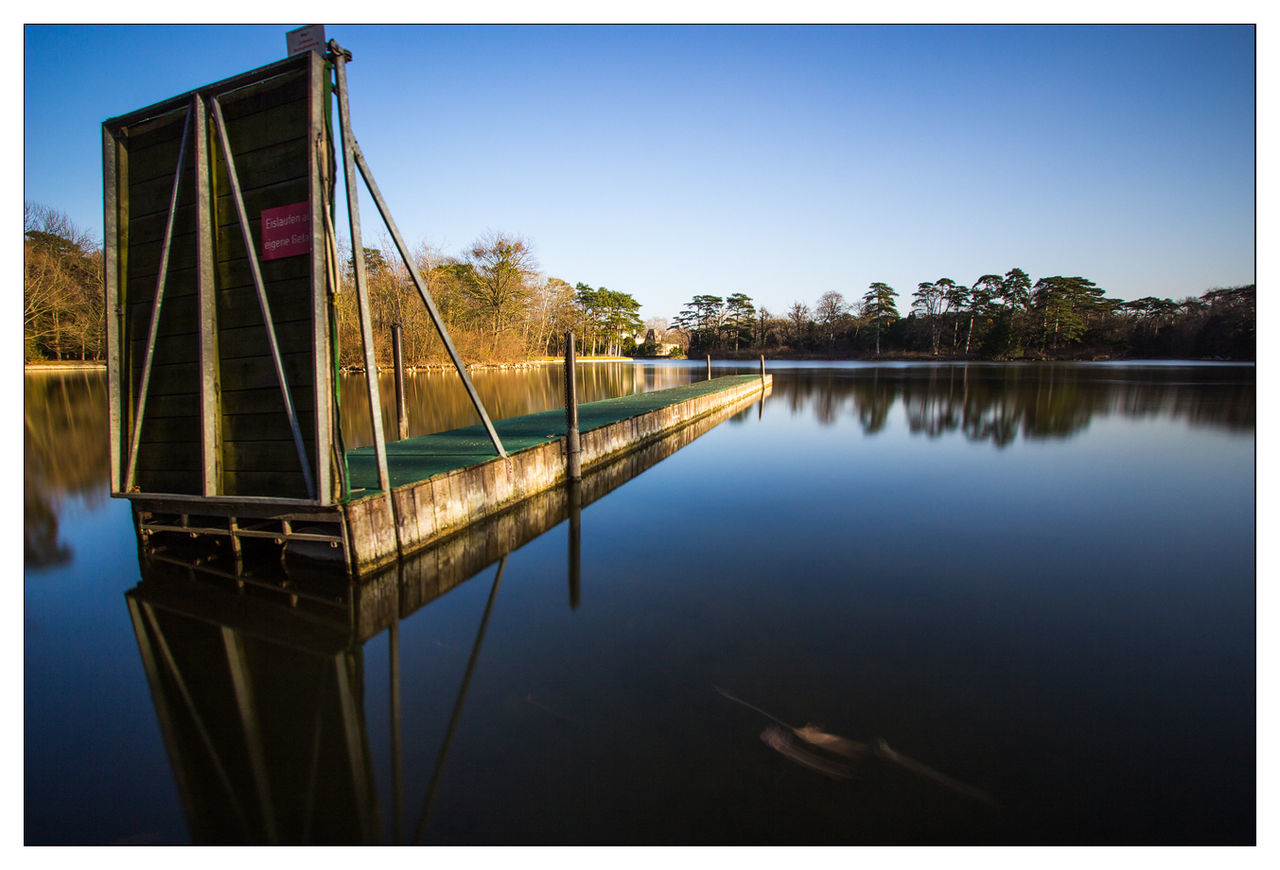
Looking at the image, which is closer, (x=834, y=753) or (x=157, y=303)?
(x=834, y=753)

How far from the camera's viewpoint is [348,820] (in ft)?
8.38

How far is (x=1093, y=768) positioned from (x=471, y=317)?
44.7 m

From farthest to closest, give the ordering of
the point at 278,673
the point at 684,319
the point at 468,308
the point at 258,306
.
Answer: the point at 684,319
the point at 468,308
the point at 258,306
the point at 278,673

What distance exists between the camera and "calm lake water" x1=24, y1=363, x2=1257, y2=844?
8.46 ft

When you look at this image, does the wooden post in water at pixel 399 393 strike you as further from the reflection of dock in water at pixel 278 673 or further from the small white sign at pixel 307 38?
the small white sign at pixel 307 38

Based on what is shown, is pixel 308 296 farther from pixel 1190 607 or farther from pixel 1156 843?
pixel 1190 607

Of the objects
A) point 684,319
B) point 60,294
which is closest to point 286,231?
point 60,294

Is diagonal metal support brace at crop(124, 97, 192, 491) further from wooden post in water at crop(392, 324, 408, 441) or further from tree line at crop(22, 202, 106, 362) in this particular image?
tree line at crop(22, 202, 106, 362)

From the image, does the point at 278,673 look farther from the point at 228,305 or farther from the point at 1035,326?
the point at 1035,326

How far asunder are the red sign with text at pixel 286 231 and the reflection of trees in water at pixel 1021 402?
13.8 meters

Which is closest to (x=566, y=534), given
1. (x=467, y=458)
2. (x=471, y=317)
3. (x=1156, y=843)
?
(x=467, y=458)

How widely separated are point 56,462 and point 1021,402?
88.1 feet

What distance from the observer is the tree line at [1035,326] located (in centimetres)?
5031

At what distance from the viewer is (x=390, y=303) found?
33.4 metres
